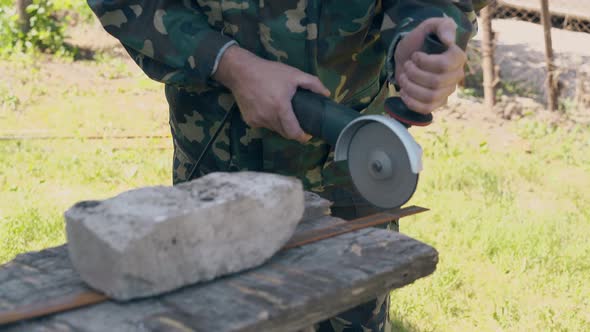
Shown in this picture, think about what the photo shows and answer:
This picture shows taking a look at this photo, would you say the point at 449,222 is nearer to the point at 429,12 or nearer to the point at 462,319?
the point at 462,319

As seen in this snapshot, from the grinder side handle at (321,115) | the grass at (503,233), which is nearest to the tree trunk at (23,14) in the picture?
the grass at (503,233)

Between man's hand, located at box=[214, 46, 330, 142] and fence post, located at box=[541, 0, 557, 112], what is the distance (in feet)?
16.2

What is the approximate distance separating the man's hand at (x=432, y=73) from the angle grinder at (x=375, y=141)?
2 cm

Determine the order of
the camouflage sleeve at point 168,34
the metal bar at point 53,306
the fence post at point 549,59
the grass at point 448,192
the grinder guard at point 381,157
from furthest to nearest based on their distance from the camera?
the fence post at point 549,59
the grass at point 448,192
the camouflage sleeve at point 168,34
the grinder guard at point 381,157
the metal bar at point 53,306

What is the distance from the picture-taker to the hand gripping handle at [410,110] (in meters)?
2.18

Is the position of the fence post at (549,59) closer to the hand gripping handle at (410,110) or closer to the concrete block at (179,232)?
the hand gripping handle at (410,110)

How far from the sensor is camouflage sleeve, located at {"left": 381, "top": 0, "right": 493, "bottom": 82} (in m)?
2.39

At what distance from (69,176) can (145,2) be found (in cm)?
325

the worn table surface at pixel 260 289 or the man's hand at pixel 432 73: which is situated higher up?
the man's hand at pixel 432 73

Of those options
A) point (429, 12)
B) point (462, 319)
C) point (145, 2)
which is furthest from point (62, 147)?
point (429, 12)

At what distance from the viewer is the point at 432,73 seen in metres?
2.21

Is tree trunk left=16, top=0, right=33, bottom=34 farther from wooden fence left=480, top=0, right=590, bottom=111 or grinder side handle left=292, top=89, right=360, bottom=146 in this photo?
grinder side handle left=292, top=89, right=360, bottom=146

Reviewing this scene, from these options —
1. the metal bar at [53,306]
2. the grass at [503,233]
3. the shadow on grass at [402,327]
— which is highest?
the metal bar at [53,306]

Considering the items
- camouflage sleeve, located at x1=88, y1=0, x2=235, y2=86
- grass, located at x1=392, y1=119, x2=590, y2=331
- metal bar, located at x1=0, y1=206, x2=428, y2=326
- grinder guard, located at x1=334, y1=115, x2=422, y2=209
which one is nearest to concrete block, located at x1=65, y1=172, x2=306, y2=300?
metal bar, located at x1=0, y1=206, x2=428, y2=326
